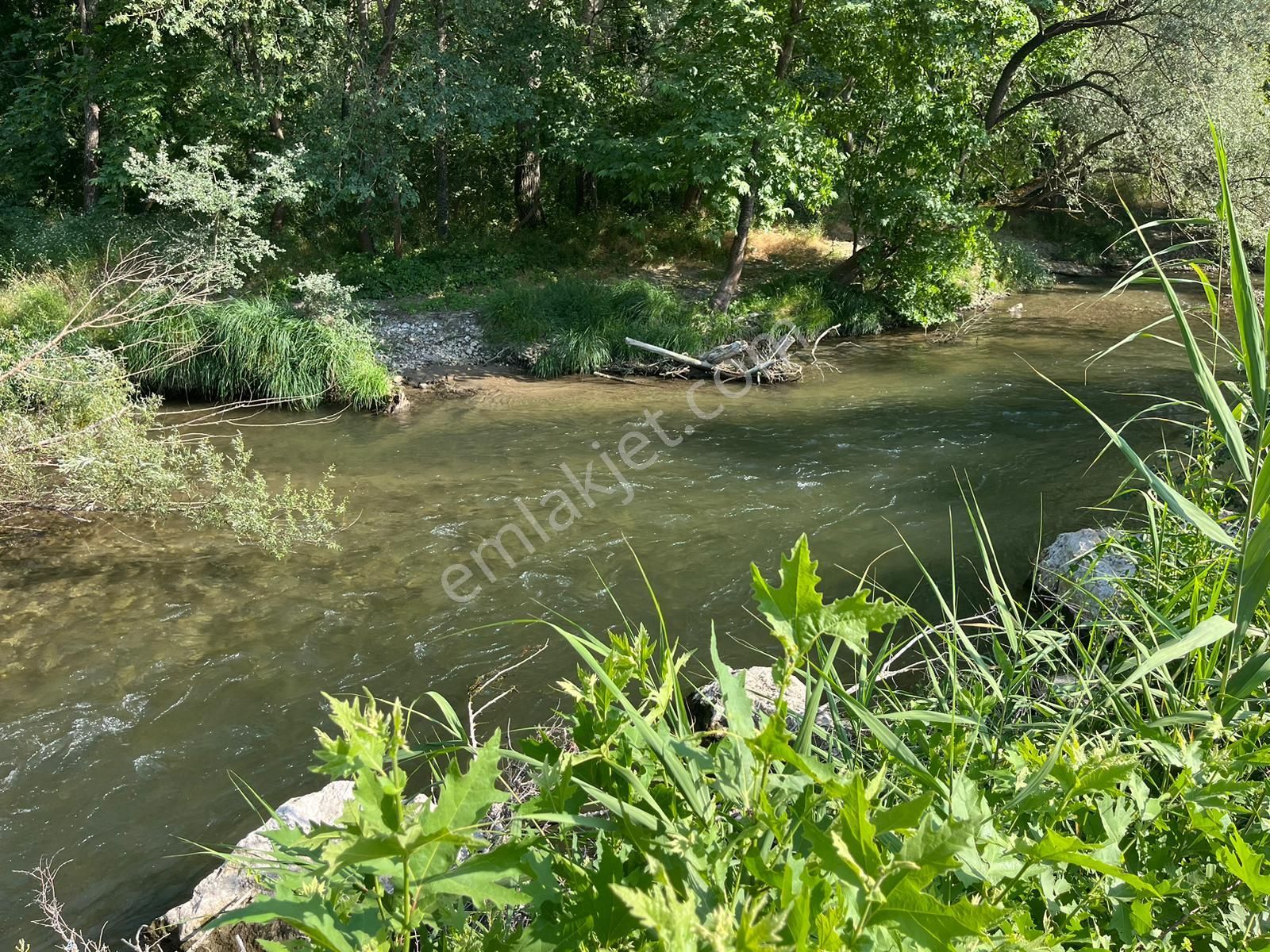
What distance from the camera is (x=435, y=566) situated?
22.3ft

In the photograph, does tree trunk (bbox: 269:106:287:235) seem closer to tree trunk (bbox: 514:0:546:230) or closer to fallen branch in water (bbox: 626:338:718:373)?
tree trunk (bbox: 514:0:546:230)

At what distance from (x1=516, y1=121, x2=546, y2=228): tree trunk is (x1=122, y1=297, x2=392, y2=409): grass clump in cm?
766

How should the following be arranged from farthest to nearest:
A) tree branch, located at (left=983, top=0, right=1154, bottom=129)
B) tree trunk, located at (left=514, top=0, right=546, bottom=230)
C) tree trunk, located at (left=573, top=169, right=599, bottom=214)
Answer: tree trunk, located at (left=573, top=169, right=599, bottom=214) → tree trunk, located at (left=514, top=0, right=546, bottom=230) → tree branch, located at (left=983, top=0, right=1154, bottom=129)

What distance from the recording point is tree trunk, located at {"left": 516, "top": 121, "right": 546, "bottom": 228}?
17.2 m

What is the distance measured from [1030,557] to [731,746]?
6.17 metres

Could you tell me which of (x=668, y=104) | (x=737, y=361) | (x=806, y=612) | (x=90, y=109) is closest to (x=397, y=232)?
(x=90, y=109)

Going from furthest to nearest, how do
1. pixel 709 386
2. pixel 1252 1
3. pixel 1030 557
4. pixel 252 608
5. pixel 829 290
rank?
pixel 829 290, pixel 1252 1, pixel 709 386, pixel 1030 557, pixel 252 608

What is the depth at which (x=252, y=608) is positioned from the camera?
618cm

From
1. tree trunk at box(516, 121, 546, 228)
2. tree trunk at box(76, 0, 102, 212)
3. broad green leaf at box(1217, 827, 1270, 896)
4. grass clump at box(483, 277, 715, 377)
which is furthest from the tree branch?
broad green leaf at box(1217, 827, 1270, 896)

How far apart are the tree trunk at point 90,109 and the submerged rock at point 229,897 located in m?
13.1

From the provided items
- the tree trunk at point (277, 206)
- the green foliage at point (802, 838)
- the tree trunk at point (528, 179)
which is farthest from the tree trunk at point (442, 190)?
the green foliage at point (802, 838)

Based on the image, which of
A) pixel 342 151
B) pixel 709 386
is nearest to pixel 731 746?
pixel 709 386

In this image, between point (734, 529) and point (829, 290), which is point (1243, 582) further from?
point (829, 290)

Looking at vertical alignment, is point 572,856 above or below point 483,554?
above
